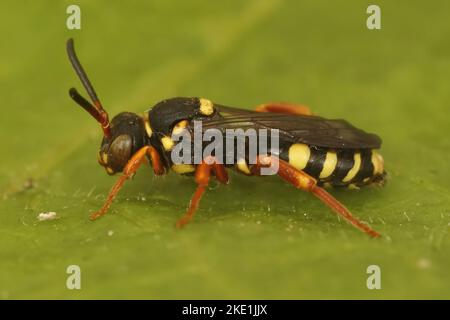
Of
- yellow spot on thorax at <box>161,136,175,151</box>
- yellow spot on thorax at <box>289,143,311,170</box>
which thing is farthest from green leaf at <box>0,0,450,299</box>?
yellow spot on thorax at <box>161,136,175,151</box>

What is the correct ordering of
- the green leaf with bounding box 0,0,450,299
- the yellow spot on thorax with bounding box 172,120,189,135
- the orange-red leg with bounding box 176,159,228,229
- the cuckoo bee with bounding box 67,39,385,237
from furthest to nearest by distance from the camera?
the yellow spot on thorax with bounding box 172,120,189,135 → the cuckoo bee with bounding box 67,39,385,237 → the orange-red leg with bounding box 176,159,228,229 → the green leaf with bounding box 0,0,450,299

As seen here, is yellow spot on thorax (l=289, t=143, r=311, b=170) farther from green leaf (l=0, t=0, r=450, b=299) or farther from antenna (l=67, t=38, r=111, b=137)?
antenna (l=67, t=38, r=111, b=137)

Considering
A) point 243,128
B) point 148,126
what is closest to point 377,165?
point 243,128

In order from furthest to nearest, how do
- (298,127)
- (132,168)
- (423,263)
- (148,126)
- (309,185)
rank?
(148,126)
(298,127)
(132,168)
(309,185)
(423,263)

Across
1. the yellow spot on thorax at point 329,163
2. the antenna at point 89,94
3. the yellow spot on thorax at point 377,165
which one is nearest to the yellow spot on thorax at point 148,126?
the antenna at point 89,94

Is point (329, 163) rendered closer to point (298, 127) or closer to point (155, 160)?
point (298, 127)

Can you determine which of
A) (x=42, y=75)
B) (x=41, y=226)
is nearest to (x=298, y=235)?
(x=41, y=226)

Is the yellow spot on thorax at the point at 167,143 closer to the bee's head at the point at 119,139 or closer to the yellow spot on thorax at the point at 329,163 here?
the bee's head at the point at 119,139
